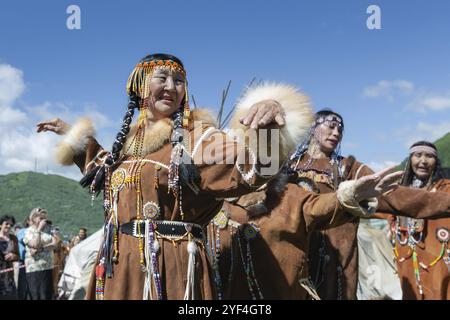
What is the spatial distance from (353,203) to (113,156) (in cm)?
137

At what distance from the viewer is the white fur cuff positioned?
9.43 ft

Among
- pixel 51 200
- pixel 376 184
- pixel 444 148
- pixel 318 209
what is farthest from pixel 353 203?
pixel 51 200

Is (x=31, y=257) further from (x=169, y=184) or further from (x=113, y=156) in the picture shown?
(x=169, y=184)

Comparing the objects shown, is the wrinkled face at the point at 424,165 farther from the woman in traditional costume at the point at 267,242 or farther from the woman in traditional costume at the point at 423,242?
the woman in traditional costume at the point at 267,242

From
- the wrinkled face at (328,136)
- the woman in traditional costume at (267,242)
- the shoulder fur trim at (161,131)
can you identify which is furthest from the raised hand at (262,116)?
the wrinkled face at (328,136)

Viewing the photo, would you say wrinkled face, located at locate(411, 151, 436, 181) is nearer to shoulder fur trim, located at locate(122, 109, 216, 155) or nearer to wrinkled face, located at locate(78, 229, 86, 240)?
shoulder fur trim, located at locate(122, 109, 216, 155)

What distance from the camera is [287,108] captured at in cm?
282

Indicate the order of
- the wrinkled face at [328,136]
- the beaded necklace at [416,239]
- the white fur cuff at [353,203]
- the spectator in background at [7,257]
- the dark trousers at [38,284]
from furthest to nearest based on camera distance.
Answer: the dark trousers at [38,284], the spectator in background at [7,257], the beaded necklace at [416,239], the wrinkled face at [328,136], the white fur cuff at [353,203]

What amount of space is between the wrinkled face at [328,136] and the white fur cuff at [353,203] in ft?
5.91

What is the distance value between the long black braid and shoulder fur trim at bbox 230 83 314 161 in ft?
2.03

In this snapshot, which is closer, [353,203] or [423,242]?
[353,203]

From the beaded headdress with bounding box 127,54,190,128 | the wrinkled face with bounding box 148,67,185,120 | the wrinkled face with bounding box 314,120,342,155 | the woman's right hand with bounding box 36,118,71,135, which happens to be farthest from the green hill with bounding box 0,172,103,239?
the wrinkled face with bounding box 148,67,185,120

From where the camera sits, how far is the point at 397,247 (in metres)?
5.85

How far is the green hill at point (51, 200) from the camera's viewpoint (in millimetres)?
47250
